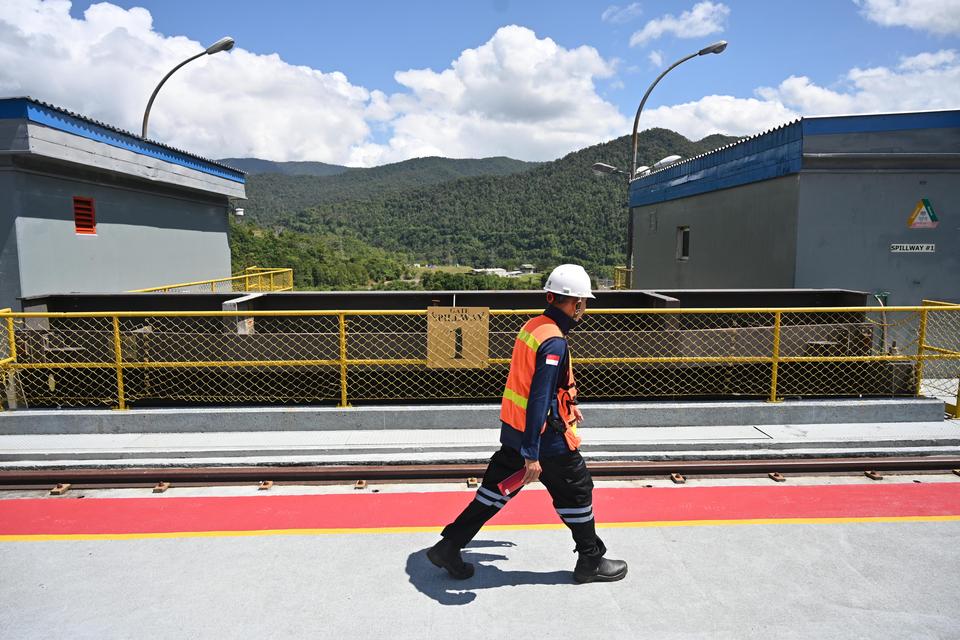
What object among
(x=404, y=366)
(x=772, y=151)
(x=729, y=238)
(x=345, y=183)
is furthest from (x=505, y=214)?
(x=404, y=366)

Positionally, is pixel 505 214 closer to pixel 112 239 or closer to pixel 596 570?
pixel 112 239

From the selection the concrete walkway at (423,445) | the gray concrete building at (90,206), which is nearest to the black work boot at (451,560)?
the concrete walkway at (423,445)

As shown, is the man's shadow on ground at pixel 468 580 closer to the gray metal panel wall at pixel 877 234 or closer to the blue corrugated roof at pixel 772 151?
the gray metal panel wall at pixel 877 234

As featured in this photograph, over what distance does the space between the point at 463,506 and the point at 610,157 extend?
108m

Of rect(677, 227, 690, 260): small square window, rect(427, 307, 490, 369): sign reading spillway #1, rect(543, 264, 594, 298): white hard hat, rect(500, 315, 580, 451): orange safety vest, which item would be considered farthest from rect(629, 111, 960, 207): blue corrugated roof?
rect(500, 315, 580, 451): orange safety vest

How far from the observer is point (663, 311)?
7.56 metres

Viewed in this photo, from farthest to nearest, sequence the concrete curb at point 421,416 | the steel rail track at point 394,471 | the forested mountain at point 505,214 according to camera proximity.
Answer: the forested mountain at point 505,214
the concrete curb at point 421,416
the steel rail track at point 394,471

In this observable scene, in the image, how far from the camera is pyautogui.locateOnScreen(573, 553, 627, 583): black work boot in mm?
4301

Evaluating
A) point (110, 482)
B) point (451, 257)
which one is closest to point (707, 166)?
point (110, 482)

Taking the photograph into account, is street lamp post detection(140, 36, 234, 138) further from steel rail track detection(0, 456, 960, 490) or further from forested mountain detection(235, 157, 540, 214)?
forested mountain detection(235, 157, 540, 214)

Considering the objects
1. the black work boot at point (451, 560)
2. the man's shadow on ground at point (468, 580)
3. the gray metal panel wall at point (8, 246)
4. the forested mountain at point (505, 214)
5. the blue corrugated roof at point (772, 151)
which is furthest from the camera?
the forested mountain at point (505, 214)

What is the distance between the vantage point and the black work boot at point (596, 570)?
4.30m

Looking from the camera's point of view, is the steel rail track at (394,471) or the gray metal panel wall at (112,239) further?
the gray metal panel wall at (112,239)

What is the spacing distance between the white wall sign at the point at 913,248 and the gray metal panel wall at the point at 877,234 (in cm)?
6
